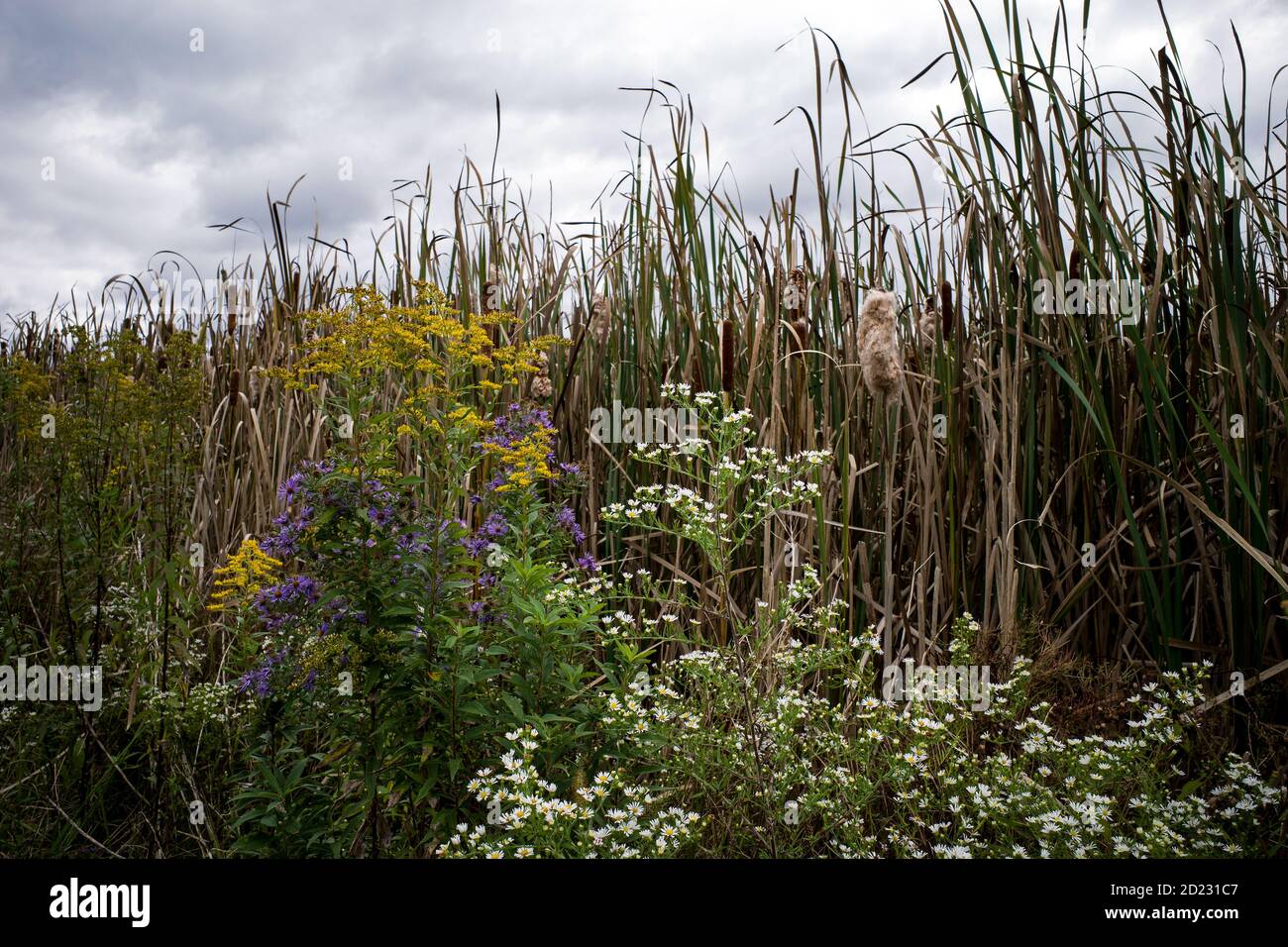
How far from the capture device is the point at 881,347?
3.00m

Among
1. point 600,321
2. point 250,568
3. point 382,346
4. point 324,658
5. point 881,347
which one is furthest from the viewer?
point 600,321

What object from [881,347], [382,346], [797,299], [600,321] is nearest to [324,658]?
[382,346]

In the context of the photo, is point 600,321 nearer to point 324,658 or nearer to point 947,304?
point 947,304

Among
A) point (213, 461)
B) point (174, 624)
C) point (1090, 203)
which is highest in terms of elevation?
point (1090, 203)

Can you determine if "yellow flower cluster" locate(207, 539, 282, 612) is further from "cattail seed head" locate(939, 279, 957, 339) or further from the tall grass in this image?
"cattail seed head" locate(939, 279, 957, 339)

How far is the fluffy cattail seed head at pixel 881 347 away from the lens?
3012 mm

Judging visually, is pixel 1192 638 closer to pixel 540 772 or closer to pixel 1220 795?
pixel 1220 795

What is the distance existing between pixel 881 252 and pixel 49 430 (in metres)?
3.63

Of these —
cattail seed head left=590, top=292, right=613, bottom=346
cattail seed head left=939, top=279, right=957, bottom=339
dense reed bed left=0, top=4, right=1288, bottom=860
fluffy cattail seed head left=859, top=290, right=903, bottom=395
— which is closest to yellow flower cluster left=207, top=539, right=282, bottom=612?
dense reed bed left=0, top=4, right=1288, bottom=860

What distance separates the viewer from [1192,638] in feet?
10.7

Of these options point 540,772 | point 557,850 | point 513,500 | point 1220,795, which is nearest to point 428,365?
point 513,500

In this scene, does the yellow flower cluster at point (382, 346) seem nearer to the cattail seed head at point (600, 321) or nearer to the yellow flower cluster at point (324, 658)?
the yellow flower cluster at point (324, 658)

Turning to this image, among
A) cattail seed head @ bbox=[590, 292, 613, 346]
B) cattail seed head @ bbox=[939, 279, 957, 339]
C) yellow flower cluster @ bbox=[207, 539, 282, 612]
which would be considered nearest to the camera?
yellow flower cluster @ bbox=[207, 539, 282, 612]

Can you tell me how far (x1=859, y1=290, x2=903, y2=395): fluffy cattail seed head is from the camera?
3.01 m
